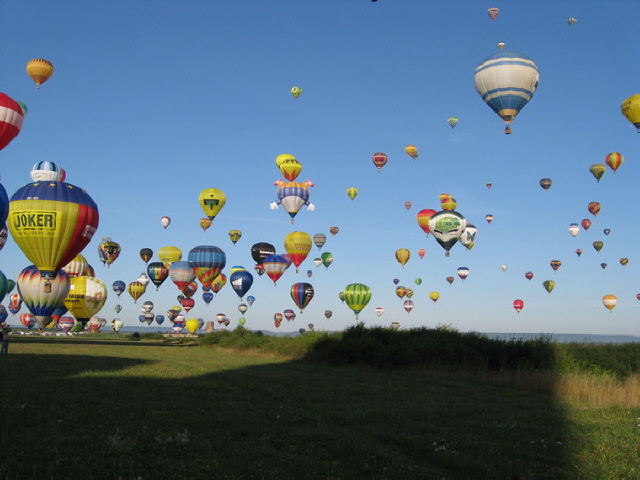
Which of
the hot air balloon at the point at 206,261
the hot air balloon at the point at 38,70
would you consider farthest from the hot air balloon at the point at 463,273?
the hot air balloon at the point at 38,70

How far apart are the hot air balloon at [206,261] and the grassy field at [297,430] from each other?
51879mm

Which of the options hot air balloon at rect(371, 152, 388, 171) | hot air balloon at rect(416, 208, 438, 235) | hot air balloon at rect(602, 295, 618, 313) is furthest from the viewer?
hot air balloon at rect(602, 295, 618, 313)

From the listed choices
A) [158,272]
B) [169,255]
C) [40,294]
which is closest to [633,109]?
[40,294]

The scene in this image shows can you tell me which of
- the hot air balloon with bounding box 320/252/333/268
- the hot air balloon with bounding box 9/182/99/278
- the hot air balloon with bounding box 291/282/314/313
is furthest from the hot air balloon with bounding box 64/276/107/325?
the hot air balloon with bounding box 320/252/333/268

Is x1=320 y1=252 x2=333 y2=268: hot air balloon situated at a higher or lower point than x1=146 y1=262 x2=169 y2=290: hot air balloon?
higher

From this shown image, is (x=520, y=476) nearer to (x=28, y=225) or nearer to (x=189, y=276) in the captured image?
(x=28, y=225)

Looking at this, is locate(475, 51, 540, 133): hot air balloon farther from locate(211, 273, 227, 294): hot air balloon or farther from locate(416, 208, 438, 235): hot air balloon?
locate(211, 273, 227, 294): hot air balloon

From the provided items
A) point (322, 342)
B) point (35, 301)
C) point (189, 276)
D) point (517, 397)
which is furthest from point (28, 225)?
point (189, 276)

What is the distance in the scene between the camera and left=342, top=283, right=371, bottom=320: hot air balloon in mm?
70062

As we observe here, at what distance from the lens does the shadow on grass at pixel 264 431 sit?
9297 millimetres

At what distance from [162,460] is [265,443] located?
2.20 m

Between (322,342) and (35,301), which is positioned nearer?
(322,342)

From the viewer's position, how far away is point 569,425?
14.3m

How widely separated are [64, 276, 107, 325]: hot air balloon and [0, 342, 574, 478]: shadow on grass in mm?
35783
